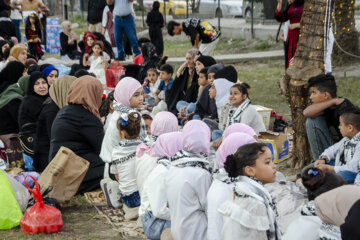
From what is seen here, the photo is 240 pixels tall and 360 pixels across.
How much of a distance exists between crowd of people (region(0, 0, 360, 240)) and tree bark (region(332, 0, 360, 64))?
7.84 ft

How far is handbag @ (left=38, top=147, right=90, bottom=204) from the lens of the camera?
19.9 feet

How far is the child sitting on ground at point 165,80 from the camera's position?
9242 millimetres

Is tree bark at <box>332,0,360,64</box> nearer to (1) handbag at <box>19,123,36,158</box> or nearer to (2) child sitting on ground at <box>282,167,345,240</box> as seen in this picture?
(1) handbag at <box>19,123,36,158</box>

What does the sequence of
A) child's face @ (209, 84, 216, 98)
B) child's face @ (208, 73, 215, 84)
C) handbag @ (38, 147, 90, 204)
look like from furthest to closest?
child's face @ (208, 73, 215, 84) < child's face @ (209, 84, 216, 98) < handbag @ (38, 147, 90, 204)

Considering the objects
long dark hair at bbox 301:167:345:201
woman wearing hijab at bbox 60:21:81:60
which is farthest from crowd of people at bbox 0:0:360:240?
woman wearing hijab at bbox 60:21:81:60

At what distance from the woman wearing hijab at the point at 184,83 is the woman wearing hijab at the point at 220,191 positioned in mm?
4642

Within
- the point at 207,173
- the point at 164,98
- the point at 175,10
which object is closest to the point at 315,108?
the point at 207,173

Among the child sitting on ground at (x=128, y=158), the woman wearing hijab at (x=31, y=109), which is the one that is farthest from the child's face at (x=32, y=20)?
the child sitting on ground at (x=128, y=158)

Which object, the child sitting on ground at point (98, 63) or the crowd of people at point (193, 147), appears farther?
the child sitting on ground at point (98, 63)

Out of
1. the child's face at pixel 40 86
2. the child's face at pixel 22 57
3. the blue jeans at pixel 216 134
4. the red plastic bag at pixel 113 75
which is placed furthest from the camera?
the red plastic bag at pixel 113 75

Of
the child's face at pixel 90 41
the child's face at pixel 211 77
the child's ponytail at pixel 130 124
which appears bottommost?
the child's ponytail at pixel 130 124

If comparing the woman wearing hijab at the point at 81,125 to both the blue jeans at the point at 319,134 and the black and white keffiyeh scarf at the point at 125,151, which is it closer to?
the black and white keffiyeh scarf at the point at 125,151

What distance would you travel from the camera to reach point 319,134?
5.92m

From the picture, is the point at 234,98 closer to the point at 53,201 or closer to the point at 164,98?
the point at 53,201
